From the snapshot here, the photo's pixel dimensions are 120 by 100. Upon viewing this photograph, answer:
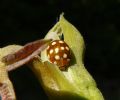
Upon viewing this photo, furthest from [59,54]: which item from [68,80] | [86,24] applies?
[86,24]

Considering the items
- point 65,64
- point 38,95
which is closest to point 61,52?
point 65,64

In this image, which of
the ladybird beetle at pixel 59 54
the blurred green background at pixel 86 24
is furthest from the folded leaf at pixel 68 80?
the blurred green background at pixel 86 24

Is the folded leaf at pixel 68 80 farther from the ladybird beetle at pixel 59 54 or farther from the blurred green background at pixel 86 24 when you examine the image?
the blurred green background at pixel 86 24

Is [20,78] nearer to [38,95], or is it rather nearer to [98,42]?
[38,95]

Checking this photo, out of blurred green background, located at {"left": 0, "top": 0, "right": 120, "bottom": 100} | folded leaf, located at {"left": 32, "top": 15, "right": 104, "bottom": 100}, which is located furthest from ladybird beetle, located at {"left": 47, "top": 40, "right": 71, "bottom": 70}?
blurred green background, located at {"left": 0, "top": 0, "right": 120, "bottom": 100}

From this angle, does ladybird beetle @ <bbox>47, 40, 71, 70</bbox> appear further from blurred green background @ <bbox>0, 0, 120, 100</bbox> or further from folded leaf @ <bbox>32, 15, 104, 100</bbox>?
blurred green background @ <bbox>0, 0, 120, 100</bbox>
